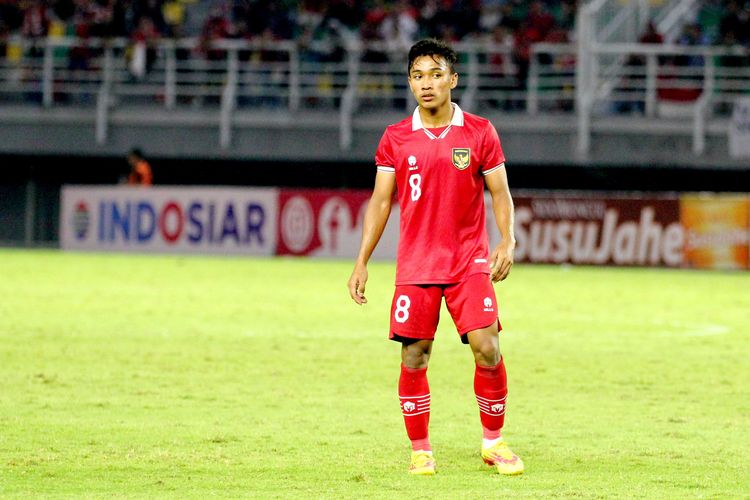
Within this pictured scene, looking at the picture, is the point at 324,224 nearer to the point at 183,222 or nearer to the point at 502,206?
the point at 183,222

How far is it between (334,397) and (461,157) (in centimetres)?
335

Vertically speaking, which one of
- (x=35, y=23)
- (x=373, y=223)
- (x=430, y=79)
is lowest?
(x=373, y=223)

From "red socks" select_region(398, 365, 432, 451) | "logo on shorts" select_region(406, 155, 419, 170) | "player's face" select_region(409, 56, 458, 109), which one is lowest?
"red socks" select_region(398, 365, 432, 451)

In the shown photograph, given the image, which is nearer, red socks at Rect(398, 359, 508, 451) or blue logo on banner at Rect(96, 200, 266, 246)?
red socks at Rect(398, 359, 508, 451)

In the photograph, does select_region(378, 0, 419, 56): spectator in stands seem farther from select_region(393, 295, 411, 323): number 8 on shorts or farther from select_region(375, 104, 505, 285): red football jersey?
select_region(393, 295, 411, 323): number 8 on shorts

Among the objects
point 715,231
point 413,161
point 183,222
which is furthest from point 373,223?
point 183,222

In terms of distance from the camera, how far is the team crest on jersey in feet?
24.5

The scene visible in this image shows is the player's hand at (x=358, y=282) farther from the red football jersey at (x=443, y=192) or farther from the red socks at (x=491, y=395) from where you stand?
the red socks at (x=491, y=395)

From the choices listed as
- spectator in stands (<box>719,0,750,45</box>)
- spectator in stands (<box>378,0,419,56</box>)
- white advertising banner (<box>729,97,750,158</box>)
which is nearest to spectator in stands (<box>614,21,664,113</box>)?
spectator in stands (<box>719,0,750,45</box>)

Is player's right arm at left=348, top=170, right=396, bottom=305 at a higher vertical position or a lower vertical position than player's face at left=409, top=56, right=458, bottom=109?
lower

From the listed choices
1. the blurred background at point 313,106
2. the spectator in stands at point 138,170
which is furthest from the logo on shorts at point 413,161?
the spectator in stands at point 138,170

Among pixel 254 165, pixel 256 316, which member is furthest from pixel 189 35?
pixel 256 316

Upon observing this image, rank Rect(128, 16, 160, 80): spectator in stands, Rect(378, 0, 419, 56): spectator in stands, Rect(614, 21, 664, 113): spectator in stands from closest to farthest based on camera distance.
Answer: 1. Rect(614, 21, 664, 113): spectator in stands
2. Rect(378, 0, 419, 56): spectator in stands
3. Rect(128, 16, 160, 80): spectator in stands

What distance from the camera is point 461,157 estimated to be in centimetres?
747
